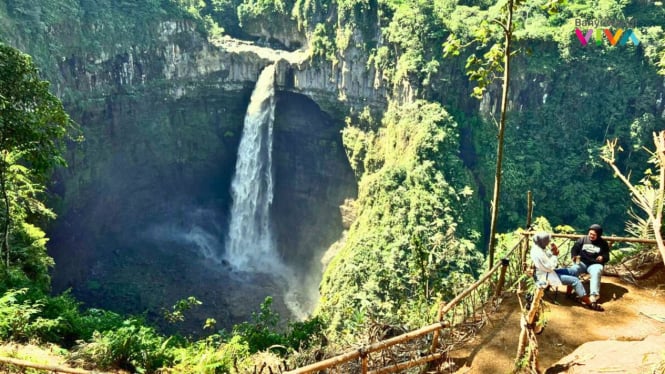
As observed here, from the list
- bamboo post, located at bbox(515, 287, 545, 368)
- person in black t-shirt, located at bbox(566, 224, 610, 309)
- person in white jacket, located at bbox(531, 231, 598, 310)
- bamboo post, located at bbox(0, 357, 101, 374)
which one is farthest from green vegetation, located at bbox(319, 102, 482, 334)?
bamboo post, located at bbox(0, 357, 101, 374)

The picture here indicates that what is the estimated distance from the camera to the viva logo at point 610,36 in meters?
21.7

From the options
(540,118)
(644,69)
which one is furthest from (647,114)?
(540,118)

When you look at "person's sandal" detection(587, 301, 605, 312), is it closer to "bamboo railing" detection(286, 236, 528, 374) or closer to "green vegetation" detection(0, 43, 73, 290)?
"bamboo railing" detection(286, 236, 528, 374)

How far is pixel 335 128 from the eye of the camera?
28.4 metres

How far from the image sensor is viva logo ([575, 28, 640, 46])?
71.1 ft

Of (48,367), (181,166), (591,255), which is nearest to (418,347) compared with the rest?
(591,255)

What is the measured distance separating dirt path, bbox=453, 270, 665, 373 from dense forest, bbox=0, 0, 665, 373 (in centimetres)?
960

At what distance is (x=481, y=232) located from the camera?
2300 centimetres

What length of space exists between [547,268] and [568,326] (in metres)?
0.74

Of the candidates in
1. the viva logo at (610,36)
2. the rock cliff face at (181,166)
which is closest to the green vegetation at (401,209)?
the rock cliff face at (181,166)

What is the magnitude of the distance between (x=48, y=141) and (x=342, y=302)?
12497 mm

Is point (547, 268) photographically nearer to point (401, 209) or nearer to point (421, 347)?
point (421, 347)

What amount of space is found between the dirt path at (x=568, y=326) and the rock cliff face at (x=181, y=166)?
18.0m

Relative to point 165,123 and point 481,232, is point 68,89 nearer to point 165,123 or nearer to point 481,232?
point 165,123
